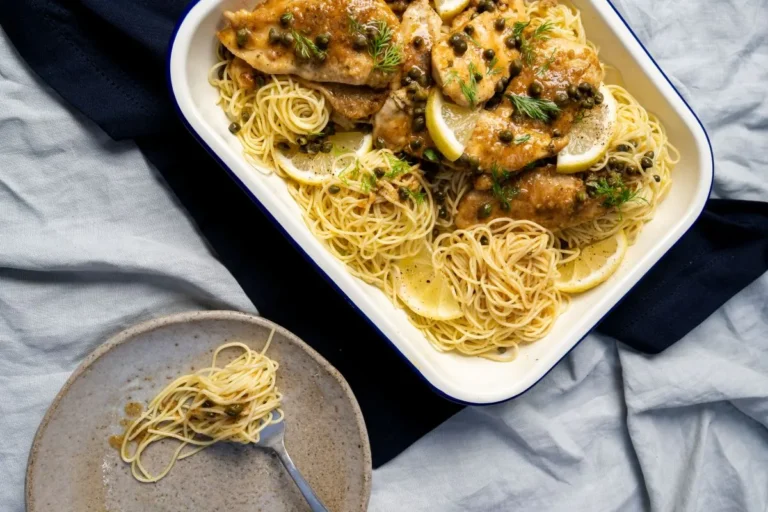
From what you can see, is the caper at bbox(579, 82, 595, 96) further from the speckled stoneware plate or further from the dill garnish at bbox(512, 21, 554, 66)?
the speckled stoneware plate

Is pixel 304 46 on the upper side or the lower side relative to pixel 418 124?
upper

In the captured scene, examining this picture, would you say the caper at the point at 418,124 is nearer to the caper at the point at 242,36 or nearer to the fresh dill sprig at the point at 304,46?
the fresh dill sprig at the point at 304,46

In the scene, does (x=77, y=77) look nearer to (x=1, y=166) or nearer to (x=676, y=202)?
(x=1, y=166)

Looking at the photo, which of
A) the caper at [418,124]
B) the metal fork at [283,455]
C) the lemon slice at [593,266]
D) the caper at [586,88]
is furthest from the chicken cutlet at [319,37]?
the metal fork at [283,455]

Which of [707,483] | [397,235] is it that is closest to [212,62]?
[397,235]

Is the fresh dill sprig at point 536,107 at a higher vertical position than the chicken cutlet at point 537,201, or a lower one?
higher

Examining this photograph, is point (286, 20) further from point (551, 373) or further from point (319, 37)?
point (551, 373)

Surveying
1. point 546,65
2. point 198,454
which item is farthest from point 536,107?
point 198,454
